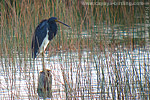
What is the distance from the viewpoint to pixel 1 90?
1.94 metres

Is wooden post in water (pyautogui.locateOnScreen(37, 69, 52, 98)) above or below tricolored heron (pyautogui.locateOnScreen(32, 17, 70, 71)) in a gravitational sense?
below

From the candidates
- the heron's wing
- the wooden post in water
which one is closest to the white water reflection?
the wooden post in water

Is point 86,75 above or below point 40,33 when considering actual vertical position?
below

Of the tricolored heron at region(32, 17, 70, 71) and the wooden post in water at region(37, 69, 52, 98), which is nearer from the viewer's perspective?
the wooden post in water at region(37, 69, 52, 98)

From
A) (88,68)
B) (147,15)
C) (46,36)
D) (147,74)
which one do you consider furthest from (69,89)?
(46,36)

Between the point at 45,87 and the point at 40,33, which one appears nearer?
the point at 45,87

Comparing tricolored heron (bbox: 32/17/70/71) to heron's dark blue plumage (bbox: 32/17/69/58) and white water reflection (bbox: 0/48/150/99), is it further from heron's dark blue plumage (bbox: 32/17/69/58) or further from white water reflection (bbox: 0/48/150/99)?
white water reflection (bbox: 0/48/150/99)

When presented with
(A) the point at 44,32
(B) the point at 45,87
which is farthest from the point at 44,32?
(B) the point at 45,87

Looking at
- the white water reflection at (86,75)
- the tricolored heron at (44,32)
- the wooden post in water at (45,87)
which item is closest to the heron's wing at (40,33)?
the tricolored heron at (44,32)

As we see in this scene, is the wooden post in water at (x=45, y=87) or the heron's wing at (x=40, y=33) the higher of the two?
the heron's wing at (x=40, y=33)

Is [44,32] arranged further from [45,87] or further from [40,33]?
[45,87]

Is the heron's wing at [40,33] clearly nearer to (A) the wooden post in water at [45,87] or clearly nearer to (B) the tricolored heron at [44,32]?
(B) the tricolored heron at [44,32]

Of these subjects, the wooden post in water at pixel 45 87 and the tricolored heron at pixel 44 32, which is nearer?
the wooden post in water at pixel 45 87

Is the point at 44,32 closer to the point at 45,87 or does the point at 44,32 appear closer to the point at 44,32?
the point at 44,32
